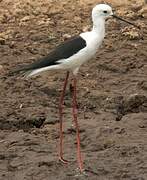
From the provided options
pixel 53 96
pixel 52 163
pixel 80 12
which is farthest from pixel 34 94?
pixel 80 12

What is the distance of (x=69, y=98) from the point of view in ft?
26.6

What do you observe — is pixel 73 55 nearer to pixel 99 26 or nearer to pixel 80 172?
pixel 99 26

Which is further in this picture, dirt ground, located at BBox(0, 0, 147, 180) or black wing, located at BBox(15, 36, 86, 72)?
dirt ground, located at BBox(0, 0, 147, 180)

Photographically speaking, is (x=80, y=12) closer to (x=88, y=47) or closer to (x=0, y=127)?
(x=0, y=127)

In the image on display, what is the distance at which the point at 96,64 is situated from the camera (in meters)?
8.93

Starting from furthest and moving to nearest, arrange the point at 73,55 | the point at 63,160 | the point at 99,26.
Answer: the point at 63,160 → the point at 99,26 → the point at 73,55

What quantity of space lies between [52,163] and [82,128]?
0.95 m

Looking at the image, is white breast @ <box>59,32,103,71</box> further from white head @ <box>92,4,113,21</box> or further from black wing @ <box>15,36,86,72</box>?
white head @ <box>92,4,113,21</box>

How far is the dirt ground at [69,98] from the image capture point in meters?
6.46

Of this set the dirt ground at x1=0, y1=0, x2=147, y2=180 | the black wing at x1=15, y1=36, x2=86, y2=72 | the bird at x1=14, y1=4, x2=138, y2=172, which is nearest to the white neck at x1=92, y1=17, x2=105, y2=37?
the bird at x1=14, y1=4, x2=138, y2=172

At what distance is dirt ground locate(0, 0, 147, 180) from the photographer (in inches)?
254

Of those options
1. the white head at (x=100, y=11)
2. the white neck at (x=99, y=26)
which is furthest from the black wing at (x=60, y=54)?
the white head at (x=100, y=11)

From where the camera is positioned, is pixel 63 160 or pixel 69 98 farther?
pixel 69 98

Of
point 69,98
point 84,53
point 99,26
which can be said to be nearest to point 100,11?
point 99,26
